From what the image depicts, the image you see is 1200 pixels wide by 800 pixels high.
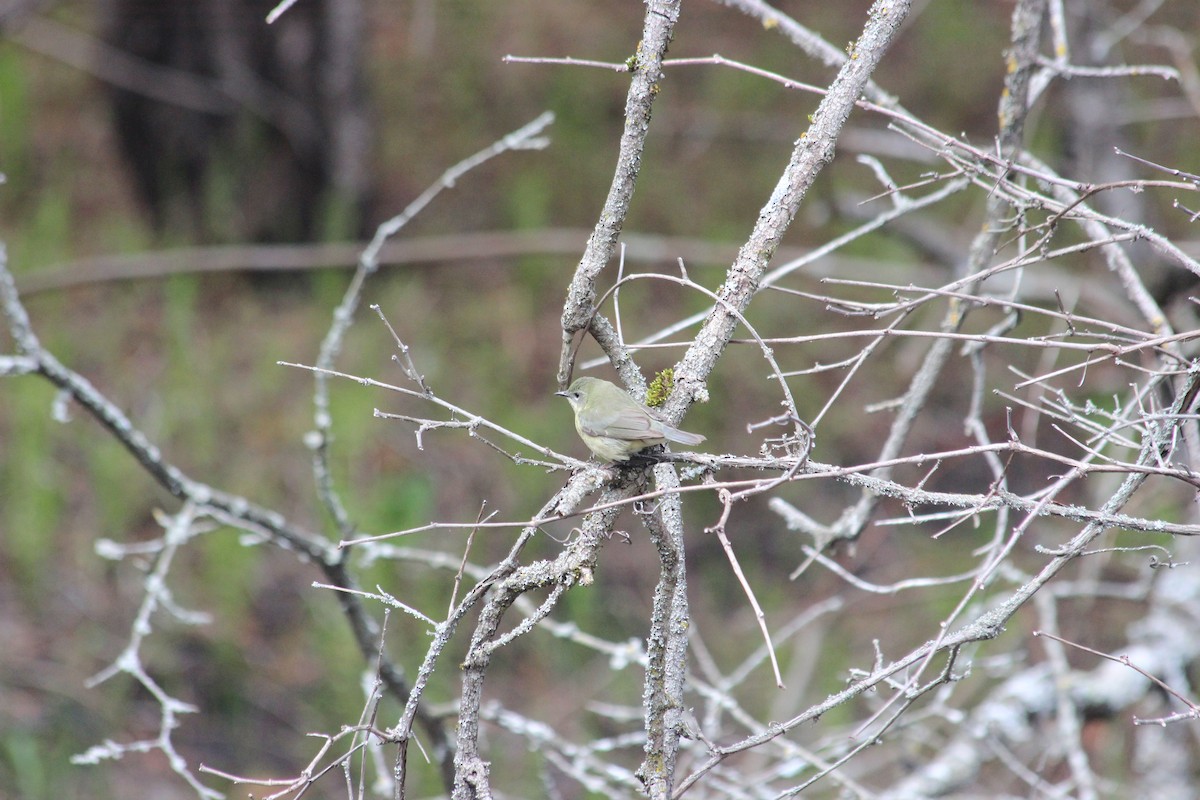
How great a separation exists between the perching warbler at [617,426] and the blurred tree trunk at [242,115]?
4.51m

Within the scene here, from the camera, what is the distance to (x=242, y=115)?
6.65 metres

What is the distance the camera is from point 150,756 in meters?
5.09

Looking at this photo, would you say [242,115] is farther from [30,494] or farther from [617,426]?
[617,426]

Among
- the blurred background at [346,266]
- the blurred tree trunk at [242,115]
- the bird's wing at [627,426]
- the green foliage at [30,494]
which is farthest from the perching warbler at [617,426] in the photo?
the blurred tree trunk at [242,115]

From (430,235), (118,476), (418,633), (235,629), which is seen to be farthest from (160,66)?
(418,633)

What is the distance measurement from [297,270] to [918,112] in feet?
15.7

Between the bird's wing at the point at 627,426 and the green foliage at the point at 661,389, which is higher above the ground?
the bird's wing at the point at 627,426

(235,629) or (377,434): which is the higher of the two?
(377,434)

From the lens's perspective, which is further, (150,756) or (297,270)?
(297,270)

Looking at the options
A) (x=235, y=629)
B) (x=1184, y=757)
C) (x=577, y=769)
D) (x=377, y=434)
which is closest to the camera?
(x=577, y=769)

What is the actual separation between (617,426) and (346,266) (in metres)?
4.83

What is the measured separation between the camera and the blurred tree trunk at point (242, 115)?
6609 millimetres

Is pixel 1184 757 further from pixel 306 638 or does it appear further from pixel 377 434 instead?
pixel 377 434

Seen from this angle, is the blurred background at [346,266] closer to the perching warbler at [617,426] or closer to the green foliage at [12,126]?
the green foliage at [12,126]
